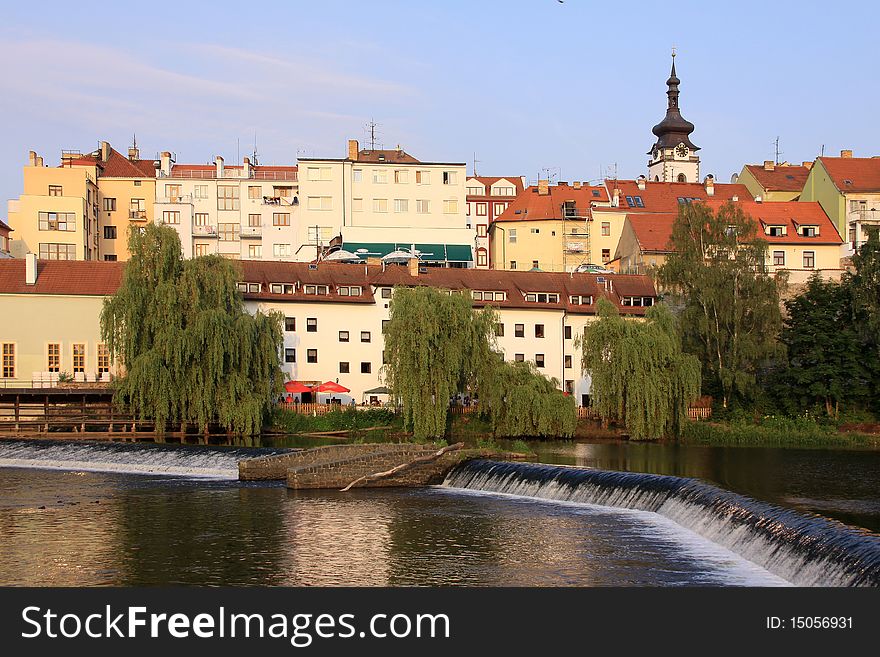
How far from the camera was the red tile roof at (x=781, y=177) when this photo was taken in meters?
102

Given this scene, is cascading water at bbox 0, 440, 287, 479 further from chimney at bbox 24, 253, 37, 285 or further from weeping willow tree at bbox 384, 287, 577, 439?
chimney at bbox 24, 253, 37, 285

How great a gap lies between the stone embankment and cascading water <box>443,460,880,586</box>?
0.71 metres

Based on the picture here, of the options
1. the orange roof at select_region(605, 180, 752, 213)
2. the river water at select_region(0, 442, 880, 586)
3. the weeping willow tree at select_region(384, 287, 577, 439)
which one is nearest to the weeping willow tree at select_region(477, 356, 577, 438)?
the weeping willow tree at select_region(384, 287, 577, 439)

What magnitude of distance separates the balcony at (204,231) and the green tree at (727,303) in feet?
147

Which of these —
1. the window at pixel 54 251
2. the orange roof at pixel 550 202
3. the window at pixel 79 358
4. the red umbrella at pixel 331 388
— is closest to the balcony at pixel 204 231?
the window at pixel 54 251

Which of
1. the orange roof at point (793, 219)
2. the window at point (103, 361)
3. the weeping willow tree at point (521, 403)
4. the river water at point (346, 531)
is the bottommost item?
the river water at point (346, 531)

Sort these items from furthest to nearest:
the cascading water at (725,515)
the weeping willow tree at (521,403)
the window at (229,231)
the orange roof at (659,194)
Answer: the window at (229,231) → the orange roof at (659,194) → the weeping willow tree at (521,403) → the cascading water at (725,515)

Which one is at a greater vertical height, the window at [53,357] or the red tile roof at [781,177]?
the red tile roof at [781,177]

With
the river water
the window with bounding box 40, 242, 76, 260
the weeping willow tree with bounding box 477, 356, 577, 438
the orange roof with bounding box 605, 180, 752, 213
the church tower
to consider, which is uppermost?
the church tower

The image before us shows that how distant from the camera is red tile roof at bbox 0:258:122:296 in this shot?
6328 cm

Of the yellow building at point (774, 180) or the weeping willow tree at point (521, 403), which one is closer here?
the weeping willow tree at point (521, 403)

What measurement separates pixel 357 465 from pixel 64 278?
1327 inches

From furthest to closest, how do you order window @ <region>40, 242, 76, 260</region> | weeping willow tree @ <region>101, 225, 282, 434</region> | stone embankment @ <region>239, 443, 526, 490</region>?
window @ <region>40, 242, 76, 260</region>, weeping willow tree @ <region>101, 225, 282, 434</region>, stone embankment @ <region>239, 443, 526, 490</region>

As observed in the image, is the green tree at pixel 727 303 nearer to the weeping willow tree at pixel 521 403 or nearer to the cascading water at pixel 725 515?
the weeping willow tree at pixel 521 403
